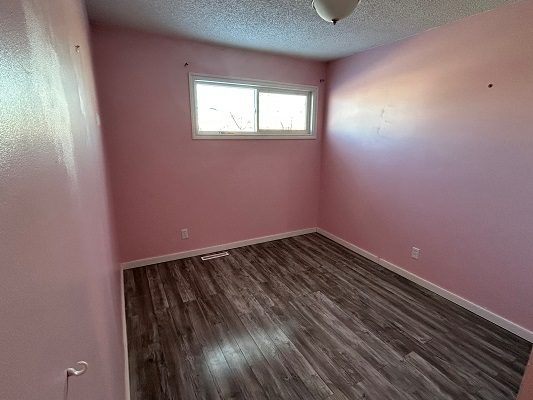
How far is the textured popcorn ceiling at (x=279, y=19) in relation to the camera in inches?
76.7

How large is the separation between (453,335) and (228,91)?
325 cm

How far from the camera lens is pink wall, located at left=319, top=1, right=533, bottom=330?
198 centimetres

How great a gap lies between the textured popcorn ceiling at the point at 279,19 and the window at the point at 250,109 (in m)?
0.50

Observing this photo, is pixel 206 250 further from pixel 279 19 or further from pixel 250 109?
pixel 279 19

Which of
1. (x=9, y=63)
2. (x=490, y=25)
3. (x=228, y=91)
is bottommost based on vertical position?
(x=9, y=63)

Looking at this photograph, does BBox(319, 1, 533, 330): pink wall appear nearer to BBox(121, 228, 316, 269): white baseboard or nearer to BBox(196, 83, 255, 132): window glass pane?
BBox(121, 228, 316, 269): white baseboard

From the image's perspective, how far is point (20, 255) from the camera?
0.33 m

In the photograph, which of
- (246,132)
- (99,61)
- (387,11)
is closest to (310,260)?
(246,132)

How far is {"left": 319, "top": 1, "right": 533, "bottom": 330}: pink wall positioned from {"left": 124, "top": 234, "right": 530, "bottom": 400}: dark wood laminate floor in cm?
40

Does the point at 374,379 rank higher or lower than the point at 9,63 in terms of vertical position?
lower

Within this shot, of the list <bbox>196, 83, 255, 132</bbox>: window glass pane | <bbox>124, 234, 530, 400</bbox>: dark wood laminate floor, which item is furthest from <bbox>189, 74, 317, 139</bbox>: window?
<bbox>124, 234, 530, 400</bbox>: dark wood laminate floor

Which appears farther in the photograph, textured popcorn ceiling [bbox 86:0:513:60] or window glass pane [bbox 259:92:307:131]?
window glass pane [bbox 259:92:307:131]

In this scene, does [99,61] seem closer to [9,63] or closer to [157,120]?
[157,120]

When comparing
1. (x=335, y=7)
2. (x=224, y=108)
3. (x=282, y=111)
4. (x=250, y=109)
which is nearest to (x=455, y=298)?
(x=335, y=7)
